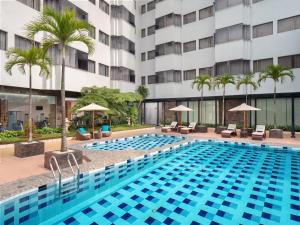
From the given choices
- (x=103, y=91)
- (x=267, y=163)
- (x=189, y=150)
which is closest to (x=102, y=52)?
(x=103, y=91)

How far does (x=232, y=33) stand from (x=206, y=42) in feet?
12.7

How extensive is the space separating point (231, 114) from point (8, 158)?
73.7 ft

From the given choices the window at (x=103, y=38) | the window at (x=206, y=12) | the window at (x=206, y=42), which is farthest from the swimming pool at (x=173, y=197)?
the window at (x=206, y=12)

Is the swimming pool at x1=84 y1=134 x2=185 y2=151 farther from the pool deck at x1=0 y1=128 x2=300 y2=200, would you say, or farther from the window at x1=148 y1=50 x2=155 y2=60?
the window at x1=148 y1=50 x2=155 y2=60

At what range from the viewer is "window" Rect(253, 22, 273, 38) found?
22.2 meters

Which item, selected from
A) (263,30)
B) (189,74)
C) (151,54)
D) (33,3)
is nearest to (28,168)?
(33,3)

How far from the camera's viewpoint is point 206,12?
27188mm

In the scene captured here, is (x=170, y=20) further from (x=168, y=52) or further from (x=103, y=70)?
(x=103, y=70)

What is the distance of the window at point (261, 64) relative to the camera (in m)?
22.2

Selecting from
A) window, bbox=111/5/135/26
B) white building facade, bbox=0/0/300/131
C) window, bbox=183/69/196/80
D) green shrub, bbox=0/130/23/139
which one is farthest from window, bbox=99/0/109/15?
green shrub, bbox=0/130/23/139

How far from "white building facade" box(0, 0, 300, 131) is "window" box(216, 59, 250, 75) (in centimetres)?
11

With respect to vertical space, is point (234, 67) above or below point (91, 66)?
below

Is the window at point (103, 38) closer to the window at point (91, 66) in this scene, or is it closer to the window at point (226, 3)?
the window at point (91, 66)

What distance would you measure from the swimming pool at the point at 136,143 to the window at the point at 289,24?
48.8 ft
